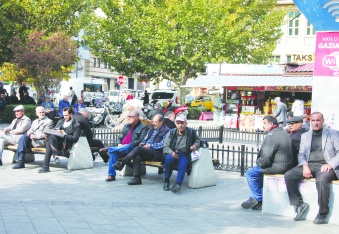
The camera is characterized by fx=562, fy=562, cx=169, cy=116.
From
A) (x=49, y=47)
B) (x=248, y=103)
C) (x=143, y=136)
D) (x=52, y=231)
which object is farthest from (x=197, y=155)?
(x=49, y=47)

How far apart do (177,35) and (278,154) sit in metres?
27.5

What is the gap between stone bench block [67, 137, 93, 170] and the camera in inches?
470

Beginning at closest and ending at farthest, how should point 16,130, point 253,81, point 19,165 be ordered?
point 19,165 → point 16,130 → point 253,81

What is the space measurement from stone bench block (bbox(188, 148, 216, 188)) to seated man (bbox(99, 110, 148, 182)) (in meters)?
1.24

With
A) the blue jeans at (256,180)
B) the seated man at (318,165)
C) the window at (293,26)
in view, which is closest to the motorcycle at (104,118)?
the blue jeans at (256,180)

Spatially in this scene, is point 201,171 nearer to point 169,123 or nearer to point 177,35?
point 169,123

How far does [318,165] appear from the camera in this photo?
814cm

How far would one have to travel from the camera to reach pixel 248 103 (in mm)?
27422

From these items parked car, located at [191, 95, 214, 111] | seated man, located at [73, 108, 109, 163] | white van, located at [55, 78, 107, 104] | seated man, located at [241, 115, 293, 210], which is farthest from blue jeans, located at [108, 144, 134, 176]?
white van, located at [55, 78, 107, 104]

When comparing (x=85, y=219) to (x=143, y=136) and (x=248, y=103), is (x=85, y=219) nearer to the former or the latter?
(x=143, y=136)

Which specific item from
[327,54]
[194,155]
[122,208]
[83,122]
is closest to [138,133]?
[194,155]

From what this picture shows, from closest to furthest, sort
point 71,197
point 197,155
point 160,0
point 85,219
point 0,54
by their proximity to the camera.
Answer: point 85,219
point 71,197
point 197,155
point 0,54
point 160,0

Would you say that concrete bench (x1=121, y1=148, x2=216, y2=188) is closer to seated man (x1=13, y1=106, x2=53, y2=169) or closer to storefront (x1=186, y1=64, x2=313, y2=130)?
seated man (x1=13, y1=106, x2=53, y2=169)

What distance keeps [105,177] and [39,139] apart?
1.93 meters
